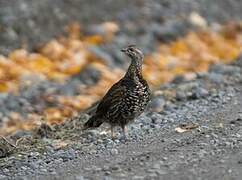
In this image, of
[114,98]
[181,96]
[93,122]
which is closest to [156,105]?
[181,96]

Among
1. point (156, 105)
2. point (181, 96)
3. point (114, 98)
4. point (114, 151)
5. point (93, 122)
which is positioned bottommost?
point (114, 151)

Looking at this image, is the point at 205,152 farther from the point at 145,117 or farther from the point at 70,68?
the point at 70,68

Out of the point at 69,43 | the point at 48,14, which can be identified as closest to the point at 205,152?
the point at 69,43

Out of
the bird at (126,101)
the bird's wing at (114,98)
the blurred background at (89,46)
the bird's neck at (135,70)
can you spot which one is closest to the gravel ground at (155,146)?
the bird at (126,101)

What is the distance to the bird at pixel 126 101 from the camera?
33.0 feet

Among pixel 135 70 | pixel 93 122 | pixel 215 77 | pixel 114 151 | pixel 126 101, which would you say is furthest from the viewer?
pixel 215 77

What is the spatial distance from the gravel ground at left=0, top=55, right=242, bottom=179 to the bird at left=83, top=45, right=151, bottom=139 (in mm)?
219

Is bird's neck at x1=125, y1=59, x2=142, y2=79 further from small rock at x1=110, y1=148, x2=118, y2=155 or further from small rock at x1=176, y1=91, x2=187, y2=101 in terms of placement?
small rock at x1=176, y1=91, x2=187, y2=101

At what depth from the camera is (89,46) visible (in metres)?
17.6

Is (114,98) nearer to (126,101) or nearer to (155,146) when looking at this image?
Answer: (126,101)

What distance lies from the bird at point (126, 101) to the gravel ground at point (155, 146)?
8.6 inches

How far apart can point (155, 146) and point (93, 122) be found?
4.53ft

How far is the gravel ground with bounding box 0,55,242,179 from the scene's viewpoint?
8.39m

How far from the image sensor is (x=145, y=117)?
11250 mm
